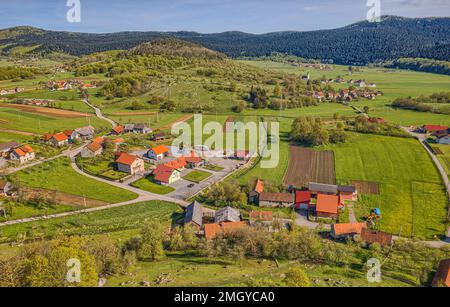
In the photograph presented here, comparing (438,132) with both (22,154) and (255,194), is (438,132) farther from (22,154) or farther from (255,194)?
(22,154)

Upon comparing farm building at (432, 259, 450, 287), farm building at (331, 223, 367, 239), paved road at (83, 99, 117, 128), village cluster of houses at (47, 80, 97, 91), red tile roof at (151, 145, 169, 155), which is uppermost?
village cluster of houses at (47, 80, 97, 91)

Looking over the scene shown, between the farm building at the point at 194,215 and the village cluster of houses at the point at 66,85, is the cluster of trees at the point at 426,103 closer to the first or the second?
the farm building at the point at 194,215

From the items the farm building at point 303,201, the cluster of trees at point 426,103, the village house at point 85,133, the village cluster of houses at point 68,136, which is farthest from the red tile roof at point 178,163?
the cluster of trees at point 426,103

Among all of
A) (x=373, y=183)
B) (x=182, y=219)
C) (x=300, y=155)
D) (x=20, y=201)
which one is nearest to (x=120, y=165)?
(x=20, y=201)

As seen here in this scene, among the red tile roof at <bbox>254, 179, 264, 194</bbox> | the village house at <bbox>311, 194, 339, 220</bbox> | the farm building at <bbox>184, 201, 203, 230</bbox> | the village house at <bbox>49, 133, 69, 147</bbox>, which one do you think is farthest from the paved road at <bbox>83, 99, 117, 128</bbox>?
the village house at <bbox>311, 194, 339, 220</bbox>

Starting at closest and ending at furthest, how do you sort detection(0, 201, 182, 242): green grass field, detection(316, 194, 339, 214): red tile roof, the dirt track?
detection(0, 201, 182, 242): green grass field
detection(316, 194, 339, 214): red tile roof
the dirt track

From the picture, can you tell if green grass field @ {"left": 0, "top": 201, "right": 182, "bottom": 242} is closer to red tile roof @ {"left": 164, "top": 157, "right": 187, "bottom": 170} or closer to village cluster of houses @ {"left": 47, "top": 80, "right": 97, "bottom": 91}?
red tile roof @ {"left": 164, "top": 157, "right": 187, "bottom": 170}

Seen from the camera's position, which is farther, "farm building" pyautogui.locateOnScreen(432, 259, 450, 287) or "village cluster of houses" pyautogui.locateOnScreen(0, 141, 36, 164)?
"village cluster of houses" pyautogui.locateOnScreen(0, 141, 36, 164)

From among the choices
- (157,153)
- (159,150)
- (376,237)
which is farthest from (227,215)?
(159,150)
